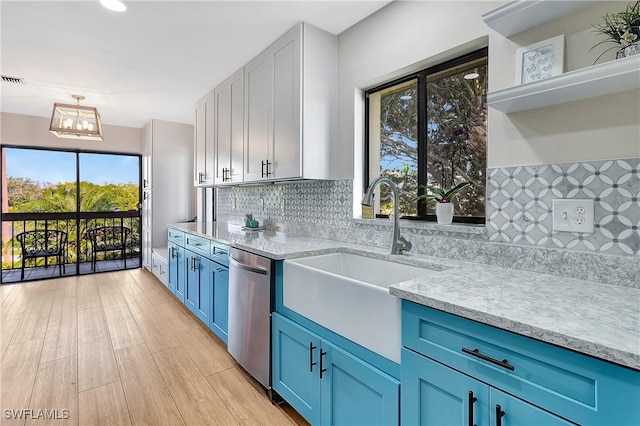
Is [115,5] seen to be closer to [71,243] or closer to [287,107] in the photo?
[287,107]

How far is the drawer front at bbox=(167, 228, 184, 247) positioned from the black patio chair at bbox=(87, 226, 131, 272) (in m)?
2.12

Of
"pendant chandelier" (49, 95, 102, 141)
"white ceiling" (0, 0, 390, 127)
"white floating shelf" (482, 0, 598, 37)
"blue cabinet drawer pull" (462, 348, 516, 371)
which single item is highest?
"white ceiling" (0, 0, 390, 127)

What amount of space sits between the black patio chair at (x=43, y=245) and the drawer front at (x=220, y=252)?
359 centimetres

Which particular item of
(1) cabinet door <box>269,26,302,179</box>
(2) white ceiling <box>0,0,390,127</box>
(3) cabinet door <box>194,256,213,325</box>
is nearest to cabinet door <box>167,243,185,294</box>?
(3) cabinet door <box>194,256,213,325</box>

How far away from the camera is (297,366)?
164 cm

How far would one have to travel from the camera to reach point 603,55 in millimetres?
1171

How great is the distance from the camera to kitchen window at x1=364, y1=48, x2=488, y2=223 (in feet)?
5.66

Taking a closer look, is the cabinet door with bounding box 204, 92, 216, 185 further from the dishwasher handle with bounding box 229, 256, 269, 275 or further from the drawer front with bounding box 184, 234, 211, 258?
the dishwasher handle with bounding box 229, 256, 269, 275

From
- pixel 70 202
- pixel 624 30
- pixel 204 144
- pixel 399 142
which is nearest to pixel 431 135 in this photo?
pixel 399 142

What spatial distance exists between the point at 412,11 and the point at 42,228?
5.82m

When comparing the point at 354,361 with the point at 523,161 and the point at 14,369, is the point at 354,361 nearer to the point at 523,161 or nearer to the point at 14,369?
the point at 523,161

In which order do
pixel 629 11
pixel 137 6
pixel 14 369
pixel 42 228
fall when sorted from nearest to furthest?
pixel 629 11, pixel 137 6, pixel 14 369, pixel 42 228

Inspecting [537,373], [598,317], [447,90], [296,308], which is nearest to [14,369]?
[296,308]

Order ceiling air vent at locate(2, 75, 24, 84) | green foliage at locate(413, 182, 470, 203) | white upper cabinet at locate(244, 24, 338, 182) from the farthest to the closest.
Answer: ceiling air vent at locate(2, 75, 24, 84), white upper cabinet at locate(244, 24, 338, 182), green foliage at locate(413, 182, 470, 203)
